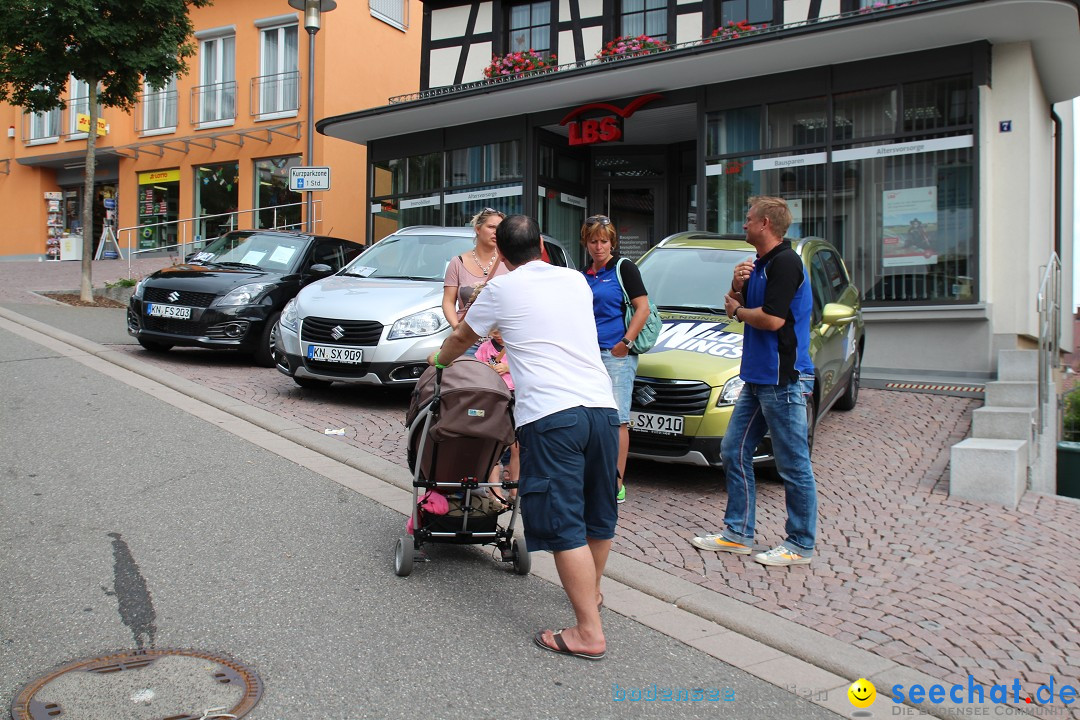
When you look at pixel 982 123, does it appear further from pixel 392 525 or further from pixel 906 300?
pixel 392 525

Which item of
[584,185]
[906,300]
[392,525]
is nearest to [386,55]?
[584,185]

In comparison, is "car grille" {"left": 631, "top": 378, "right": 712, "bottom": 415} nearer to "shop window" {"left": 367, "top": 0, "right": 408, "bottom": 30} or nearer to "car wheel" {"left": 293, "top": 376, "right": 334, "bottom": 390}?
"car wheel" {"left": 293, "top": 376, "right": 334, "bottom": 390}

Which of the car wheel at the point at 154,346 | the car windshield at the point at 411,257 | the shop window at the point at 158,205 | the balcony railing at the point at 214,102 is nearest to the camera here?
the car windshield at the point at 411,257

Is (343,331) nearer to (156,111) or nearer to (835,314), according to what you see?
(835,314)

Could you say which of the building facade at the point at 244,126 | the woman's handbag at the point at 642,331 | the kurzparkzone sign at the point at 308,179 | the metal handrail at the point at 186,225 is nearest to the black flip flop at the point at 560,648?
the woman's handbag at the point at 642,331

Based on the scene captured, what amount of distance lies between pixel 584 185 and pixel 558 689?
49.4 ft

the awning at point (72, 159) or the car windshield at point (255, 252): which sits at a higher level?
the awning at point (72, 159)

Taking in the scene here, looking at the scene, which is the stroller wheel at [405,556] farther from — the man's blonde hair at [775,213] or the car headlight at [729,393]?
the car headlight at [729,393]

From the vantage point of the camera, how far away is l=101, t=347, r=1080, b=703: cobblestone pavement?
4238 millimetres

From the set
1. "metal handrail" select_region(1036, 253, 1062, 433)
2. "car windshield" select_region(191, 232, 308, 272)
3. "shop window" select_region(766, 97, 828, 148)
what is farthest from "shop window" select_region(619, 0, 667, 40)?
"metal handrail" select_region(1036, 253, 1062, 433)

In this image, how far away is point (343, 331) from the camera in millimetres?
8711

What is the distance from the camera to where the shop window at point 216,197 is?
1049 inches

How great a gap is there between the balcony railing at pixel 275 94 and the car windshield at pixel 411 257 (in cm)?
1641

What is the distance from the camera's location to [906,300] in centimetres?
1219
